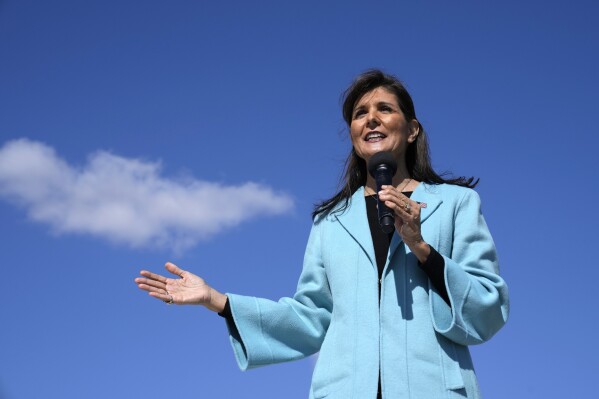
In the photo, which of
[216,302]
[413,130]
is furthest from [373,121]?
[216,302]

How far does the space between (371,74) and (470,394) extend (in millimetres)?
2380

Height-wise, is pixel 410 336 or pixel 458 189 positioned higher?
pixel 458 189

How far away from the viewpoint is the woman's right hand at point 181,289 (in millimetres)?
5105

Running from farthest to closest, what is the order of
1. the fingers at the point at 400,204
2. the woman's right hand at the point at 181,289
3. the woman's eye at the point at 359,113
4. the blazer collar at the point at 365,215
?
the woman's eye at the point at 359,113 < the blazer collar at the point at 365,215 < the woman's right hand at the point at 181,289 < the fingers at the point at 400,204

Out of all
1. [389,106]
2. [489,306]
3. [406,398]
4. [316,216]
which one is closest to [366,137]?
[389,106]

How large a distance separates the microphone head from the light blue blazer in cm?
29

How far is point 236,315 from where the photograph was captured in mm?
5285

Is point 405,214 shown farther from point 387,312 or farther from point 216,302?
point 216,302

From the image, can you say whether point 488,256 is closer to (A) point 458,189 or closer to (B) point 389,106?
(A) point 458,189

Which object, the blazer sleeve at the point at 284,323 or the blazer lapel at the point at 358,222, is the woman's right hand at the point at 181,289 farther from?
the blazer lapel at the point at 358,222

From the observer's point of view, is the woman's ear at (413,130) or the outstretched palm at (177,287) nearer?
the outstretched palm at (177,287)

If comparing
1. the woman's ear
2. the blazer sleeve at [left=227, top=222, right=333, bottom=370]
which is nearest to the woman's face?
the woman's ear

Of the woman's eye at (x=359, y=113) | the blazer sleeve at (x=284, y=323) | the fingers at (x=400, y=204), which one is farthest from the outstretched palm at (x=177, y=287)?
the woman's eye at (x=359, y=113)

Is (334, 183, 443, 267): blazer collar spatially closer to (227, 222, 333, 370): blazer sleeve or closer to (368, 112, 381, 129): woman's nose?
(227, 222, 333, 370): blazer sleeve
